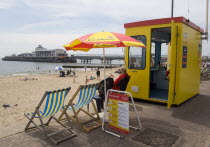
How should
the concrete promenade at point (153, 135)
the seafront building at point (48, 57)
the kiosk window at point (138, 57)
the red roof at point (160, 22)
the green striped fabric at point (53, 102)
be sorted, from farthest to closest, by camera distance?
the seafront building at point (48, 57), the kiosk window at point (138, 57), the red roof at point (160, 22), the green striped fabric at point (53, 102), the concrete promenade at point (153, 135)

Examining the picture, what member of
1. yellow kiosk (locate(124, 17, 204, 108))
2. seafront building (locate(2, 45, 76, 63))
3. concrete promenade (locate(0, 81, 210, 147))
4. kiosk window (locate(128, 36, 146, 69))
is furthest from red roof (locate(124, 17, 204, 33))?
seafront building (locate(2, 45, 76, 63))

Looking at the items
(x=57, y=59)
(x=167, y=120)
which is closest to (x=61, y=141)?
(x=167, y=120)

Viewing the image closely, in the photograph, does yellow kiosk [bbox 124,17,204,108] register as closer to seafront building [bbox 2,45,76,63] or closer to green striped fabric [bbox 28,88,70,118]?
green striped fabric [bbox 28,88,70,118]

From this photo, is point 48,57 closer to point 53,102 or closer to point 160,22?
point 160,22

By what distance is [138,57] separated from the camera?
21.2 ft

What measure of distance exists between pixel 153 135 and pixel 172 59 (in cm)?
257

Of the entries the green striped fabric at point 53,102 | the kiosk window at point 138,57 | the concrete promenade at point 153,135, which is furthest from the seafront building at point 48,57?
the green striped fabric at point 53,102

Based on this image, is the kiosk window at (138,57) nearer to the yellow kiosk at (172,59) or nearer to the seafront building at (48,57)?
the yellow kiosk at (172,59)

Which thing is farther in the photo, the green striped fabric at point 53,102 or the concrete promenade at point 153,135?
the green striped fabric at point 53,102

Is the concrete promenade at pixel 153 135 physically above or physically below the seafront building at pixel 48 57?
below

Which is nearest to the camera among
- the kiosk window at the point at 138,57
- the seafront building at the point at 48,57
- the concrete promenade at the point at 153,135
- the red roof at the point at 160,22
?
the concrete promenade at the point at 153,135

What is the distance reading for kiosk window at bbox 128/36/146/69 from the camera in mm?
6281

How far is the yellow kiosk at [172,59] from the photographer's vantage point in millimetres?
5578

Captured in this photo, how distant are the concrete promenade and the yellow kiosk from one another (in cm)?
100
